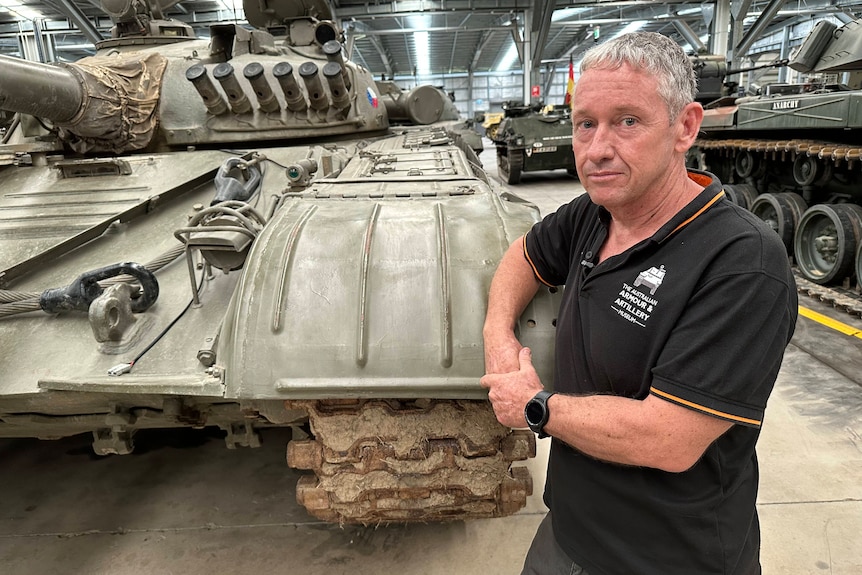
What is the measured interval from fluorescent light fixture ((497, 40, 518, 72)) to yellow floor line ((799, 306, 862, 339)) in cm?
2764

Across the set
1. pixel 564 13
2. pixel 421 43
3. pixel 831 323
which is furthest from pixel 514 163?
pixel 421 43

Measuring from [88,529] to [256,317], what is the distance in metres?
2.14

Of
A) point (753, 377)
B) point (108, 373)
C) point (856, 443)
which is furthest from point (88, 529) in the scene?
A: point (856, 443)

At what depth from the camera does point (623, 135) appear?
1502 mm

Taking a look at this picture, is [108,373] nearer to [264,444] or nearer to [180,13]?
[264,444]

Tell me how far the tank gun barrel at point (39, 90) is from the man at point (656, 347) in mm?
2648

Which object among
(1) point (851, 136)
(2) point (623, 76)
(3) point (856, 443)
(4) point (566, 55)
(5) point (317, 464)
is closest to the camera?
(2) point (623, 76)

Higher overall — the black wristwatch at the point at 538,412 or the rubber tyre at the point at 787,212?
the black wristwatch at the point at 538,412

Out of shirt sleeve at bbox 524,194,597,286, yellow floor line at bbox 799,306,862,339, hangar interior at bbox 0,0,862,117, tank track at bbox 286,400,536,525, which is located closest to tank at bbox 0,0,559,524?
tank track at bbox 286,400,536,525

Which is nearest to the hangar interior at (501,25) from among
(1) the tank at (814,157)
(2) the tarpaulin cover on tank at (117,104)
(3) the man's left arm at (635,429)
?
(1) the tank at (814,157)

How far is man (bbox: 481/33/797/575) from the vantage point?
136 cm

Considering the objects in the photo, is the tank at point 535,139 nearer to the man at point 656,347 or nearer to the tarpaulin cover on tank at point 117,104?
the tarpaulin cover on tank at point 117,104

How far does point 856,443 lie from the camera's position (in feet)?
12.7

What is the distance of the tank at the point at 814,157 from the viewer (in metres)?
6.29
